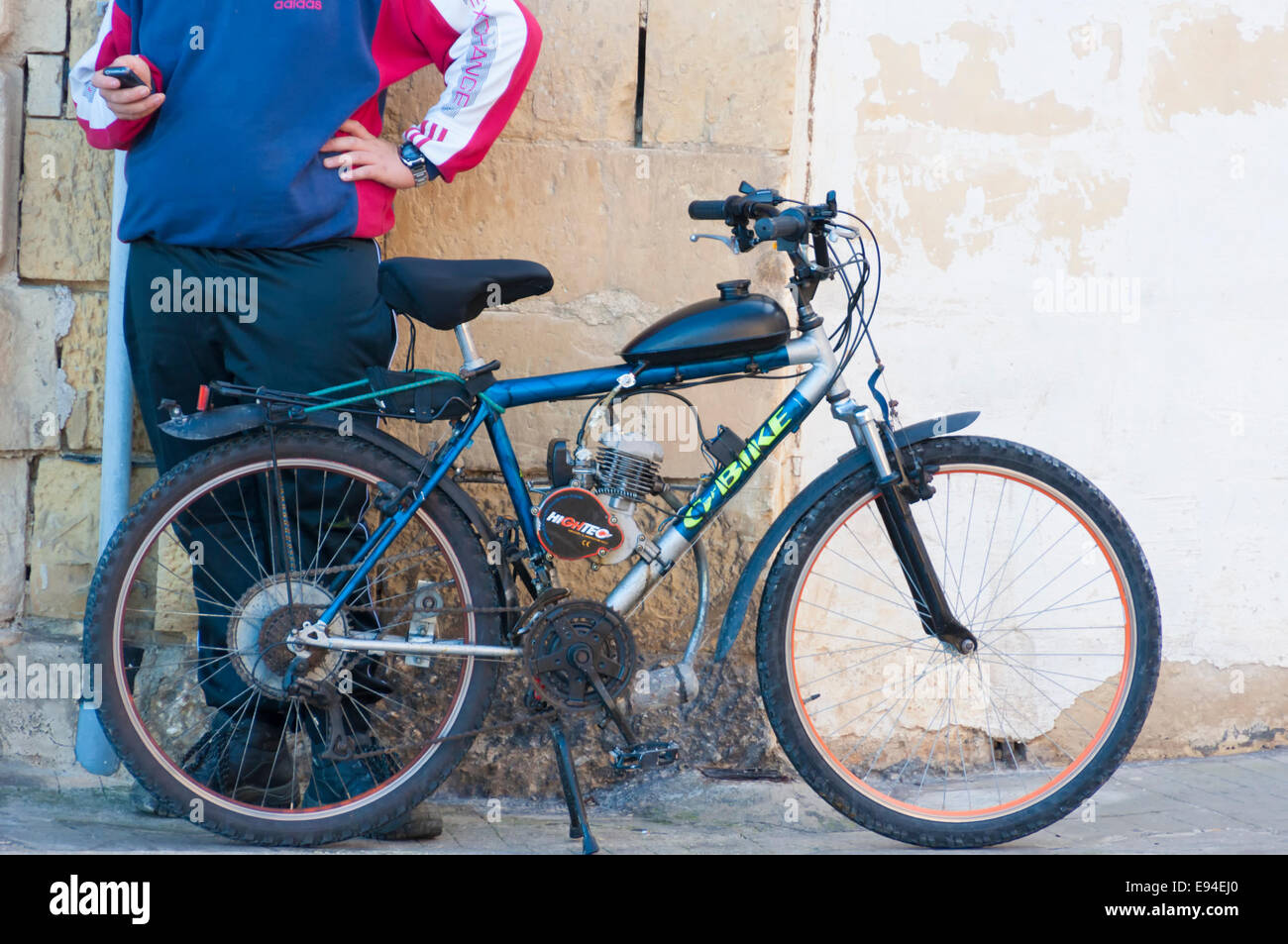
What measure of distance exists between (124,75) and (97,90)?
314mm

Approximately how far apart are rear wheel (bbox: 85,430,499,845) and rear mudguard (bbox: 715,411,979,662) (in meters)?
0.55

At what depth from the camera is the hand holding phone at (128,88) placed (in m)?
2.67

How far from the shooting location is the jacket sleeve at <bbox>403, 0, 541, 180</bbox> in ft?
9.55

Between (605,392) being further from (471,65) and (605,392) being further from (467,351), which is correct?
(471,65)

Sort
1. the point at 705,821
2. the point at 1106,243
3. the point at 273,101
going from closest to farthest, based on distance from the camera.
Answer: the point at 273,101, the point at 705,821, the point at 1106,243

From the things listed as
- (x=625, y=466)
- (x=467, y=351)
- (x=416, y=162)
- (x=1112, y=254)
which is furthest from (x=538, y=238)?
(x=1112, y=254)

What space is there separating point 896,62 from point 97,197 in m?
2.27

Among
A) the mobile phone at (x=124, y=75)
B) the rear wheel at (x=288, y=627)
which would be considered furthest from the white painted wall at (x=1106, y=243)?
the mobile phone at (x=124, y=75)

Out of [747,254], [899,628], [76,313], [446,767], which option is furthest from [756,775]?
[76,313]

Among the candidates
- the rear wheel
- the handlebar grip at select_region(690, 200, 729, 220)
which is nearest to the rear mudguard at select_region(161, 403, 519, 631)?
the rear wheel

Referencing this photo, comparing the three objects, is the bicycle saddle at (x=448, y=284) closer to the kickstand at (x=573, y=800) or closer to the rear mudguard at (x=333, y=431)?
the rear mudguard at (x=333, y=431)

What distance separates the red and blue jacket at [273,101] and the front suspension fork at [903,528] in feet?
3.76

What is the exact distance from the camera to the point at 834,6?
344 cm

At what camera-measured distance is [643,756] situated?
2.69 m
